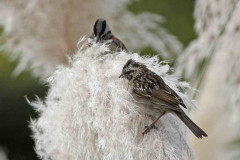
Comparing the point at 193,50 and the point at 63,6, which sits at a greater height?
the point at 63,6

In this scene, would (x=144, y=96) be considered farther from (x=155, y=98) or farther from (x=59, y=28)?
(x=59, y=28)

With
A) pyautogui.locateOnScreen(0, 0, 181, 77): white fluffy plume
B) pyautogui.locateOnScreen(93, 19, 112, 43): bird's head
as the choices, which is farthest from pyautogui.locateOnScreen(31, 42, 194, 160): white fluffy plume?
pyautogui.locateOnScreen(0, 0, 181, 77): white fluffy plume

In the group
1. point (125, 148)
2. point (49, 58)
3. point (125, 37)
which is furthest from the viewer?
point (125, 37)

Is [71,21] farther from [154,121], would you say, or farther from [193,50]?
[154,121]

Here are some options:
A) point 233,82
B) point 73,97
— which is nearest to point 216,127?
point 233,82

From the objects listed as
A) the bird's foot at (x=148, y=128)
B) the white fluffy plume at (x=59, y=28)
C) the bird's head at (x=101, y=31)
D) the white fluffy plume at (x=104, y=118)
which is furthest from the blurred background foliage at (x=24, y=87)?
the bird's foot at (x=148, y=128)

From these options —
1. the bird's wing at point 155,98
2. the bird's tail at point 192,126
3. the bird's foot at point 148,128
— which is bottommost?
the bird's tail at point 192,126

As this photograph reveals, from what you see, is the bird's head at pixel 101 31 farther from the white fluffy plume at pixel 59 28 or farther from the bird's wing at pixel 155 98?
the bird's wing at pixel 155 98
